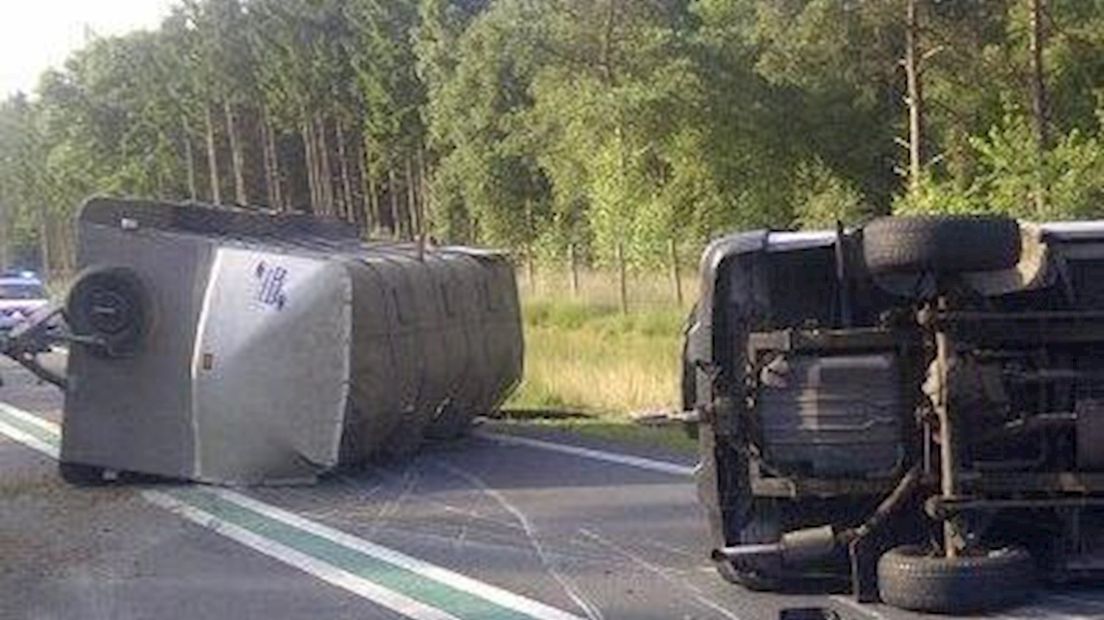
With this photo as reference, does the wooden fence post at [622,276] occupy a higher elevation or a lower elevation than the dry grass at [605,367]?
higher

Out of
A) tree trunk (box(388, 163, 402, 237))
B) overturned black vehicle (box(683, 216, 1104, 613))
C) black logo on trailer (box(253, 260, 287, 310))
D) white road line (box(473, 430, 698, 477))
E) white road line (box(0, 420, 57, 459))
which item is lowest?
white road line (box(473, 430, 698, 477))

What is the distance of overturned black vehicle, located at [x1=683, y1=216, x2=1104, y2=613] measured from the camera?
6.64m

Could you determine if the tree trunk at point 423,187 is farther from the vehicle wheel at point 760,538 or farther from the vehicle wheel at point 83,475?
the vehicle wheel at point 760,538

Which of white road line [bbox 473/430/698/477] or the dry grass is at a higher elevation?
the dry grass

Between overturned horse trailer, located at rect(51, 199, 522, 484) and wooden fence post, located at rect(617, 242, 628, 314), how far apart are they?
20855 millimetres

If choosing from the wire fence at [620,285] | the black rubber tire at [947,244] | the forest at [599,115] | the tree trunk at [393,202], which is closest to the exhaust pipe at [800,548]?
the black rubber tire at [947,244]

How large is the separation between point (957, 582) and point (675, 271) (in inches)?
1115

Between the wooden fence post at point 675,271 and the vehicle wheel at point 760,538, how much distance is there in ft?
84.3

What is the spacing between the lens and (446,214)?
2413 inches

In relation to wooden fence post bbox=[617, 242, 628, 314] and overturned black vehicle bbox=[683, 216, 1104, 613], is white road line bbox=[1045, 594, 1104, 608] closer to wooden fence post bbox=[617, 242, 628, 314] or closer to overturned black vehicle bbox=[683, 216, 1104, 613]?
overturned black vehicle bbox=[683, 216, 1104, 613]

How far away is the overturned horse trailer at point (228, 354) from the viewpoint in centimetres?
1105

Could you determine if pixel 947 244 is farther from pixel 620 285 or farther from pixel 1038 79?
pixel 620 285

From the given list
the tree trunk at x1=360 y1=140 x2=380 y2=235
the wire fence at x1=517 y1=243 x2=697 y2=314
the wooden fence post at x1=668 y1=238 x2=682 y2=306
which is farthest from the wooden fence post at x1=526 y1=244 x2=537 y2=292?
the tree trunk at x1=360 y1=140 x2=380 y2=235

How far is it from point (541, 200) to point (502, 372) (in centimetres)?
4487
